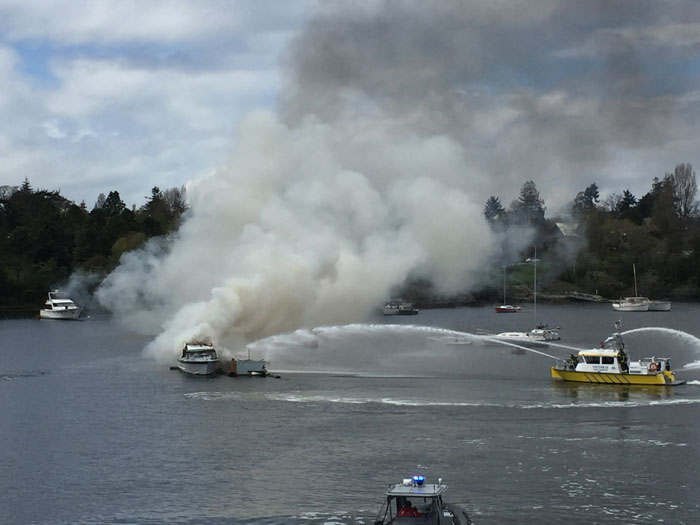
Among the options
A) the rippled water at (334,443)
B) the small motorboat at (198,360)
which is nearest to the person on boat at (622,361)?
the rippled water at (334,443)

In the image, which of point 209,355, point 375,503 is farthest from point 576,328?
point 375,503

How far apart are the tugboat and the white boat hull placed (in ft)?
181

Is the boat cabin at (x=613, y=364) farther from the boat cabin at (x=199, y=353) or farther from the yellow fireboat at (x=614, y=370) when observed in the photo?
the boat cabin at (x=199, y=353)

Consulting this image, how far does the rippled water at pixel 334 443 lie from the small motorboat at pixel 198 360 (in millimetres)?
1331

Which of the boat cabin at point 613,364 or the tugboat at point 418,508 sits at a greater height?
the boat cabin at point 613,364

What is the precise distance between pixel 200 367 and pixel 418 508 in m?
56.5

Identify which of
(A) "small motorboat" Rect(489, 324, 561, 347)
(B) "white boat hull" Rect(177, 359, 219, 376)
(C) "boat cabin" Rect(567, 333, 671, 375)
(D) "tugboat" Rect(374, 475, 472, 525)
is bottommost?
(D) "tugboat" Rect(374, 475, 472, 525)

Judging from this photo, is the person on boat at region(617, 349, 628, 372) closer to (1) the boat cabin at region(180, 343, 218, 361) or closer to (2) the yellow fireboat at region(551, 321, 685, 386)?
(2) the yellow fireboat at region(551, 321, 685, 386)

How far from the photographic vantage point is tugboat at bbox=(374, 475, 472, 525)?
48219 mm

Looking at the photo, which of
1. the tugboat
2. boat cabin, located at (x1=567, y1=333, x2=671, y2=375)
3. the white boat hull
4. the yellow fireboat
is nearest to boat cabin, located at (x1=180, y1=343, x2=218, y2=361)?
the white boat hull

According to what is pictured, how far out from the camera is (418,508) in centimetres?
4941

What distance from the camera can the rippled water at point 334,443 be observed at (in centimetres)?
5669

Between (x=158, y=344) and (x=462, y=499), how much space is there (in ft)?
226

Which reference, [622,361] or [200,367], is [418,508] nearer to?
[622,361]
